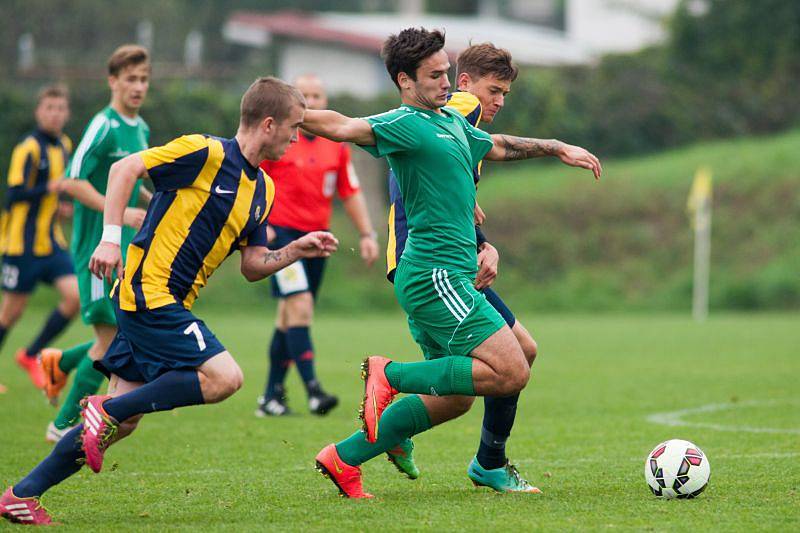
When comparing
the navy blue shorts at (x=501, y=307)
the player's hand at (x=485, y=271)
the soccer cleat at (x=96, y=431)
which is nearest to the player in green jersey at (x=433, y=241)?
the player's hand at (x=485, y=271)

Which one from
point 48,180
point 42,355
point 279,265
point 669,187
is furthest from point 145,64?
point 669,187

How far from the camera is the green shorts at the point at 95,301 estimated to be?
7.63 metres

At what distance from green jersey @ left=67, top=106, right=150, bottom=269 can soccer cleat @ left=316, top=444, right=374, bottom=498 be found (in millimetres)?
2624

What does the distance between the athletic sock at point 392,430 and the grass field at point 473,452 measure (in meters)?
0.23

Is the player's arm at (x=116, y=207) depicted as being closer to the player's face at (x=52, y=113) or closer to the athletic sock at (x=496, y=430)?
the athletic sock at (x=496, y=430)

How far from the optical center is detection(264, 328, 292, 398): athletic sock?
9.71 meters

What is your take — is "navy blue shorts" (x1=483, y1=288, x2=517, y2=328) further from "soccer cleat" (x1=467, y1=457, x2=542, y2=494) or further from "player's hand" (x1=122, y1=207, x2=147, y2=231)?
"player's hand" (x1=122, y1=207, x2=147, y2=231)

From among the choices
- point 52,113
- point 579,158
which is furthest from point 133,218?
point 52,113

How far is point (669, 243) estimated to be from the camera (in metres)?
26.9

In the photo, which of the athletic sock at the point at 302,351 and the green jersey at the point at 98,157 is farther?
the athletic sock at the point at 302,351

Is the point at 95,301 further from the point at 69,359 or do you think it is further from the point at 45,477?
the point at 45,477

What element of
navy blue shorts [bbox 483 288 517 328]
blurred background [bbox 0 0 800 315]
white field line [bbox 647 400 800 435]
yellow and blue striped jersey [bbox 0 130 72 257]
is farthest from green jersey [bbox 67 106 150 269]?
blurred background [bbox 0 0 800 315]

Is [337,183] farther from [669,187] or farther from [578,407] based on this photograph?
[669,187]

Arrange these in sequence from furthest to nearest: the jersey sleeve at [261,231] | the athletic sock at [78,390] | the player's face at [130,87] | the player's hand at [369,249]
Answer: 1. the player's hand at [369,249]
2. the player's face at [130,87]
3. the athletic sock at [78,390]
4. the jersey sleeve at [261,231]
